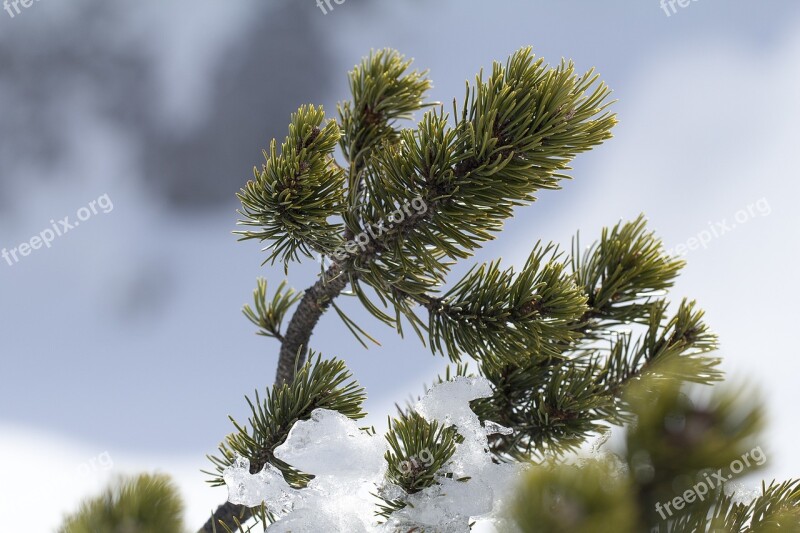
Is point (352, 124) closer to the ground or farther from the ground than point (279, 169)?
farther from the ground

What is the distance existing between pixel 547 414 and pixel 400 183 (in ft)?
2.10

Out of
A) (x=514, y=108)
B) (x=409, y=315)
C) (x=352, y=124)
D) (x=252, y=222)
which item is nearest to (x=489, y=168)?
(x=514, y=108)

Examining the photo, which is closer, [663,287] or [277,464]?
[277,464]

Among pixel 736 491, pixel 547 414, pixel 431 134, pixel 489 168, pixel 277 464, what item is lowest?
pixel 736 491

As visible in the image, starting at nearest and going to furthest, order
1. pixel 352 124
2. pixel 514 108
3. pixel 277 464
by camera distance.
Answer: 1. pixel 514 108
2. pixel 277 464
3. pixel 352 124

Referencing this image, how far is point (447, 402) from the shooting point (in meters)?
1.08

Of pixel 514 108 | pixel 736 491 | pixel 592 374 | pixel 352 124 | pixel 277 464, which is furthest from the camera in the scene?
pixel 352 124

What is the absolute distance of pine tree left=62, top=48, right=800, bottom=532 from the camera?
1028 millimetres

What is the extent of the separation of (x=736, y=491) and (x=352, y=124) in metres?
1.20

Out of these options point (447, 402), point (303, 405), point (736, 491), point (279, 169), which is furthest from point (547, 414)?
point (279, 169)

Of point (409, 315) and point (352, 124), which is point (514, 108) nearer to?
point (409, 315)

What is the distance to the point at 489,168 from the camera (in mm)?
1070

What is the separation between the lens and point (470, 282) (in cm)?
128

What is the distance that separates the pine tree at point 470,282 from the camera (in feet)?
3.37
